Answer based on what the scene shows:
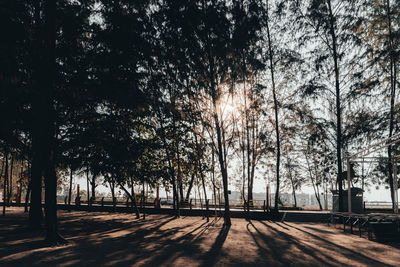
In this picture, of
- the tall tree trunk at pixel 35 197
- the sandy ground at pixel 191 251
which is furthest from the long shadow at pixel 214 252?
the tall tree trunk at pixel 35 197

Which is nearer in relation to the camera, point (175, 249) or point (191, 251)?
point (191, 251)

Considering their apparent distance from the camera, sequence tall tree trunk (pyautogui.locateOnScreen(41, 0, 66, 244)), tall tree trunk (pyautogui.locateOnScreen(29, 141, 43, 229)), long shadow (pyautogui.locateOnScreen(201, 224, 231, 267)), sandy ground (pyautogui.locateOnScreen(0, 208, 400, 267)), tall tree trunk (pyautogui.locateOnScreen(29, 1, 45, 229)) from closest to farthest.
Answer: sandy ground (pyautogui.locateOnScreen(0, 208, 400, 267)) → long shadow (pyautogui.locateOnScreen(201, 224, 231, 267)) → tall tree trunk (pyautogui.locateOnScreen(41, 0, 66, 244)) → tall tree trunk (pyautogui.locateOnScreen(29, 1, 45, 229)) → tall tree trunk (pyautogui.locateOnScreen(29, 141, 43, 229))

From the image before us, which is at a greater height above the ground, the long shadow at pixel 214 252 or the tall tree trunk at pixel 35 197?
the tall tree trunk at pixel 35 197

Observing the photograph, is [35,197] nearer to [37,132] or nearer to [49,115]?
[37,132]

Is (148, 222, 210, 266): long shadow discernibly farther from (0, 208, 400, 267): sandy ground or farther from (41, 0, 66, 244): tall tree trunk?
(41, 0, 66, 244): tall tree trunk

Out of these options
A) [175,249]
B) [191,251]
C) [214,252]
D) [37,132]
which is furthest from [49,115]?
[214,252]

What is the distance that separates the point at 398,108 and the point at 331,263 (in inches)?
561

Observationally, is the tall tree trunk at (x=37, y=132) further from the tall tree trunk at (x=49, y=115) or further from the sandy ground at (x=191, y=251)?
the sandy ground at (x=191, y=251)

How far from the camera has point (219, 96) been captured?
60.0 feet

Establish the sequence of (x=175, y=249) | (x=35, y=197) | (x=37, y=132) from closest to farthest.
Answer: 1. (x=175, y=249)
2. (x=37, y=132)
3. (x=35, y=197)

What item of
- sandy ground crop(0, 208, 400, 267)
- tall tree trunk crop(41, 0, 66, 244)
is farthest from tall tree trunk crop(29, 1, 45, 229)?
sandy ground crop(0, 208, 400, 267)

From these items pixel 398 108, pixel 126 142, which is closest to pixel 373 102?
pixel 398 108

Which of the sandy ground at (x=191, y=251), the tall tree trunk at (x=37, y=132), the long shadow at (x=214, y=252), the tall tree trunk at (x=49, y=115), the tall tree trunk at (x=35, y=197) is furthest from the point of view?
the tall tree trunk at (x=35, y=197)

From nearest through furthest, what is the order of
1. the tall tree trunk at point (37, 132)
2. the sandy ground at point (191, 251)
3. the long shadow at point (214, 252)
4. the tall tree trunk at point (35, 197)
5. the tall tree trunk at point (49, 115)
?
the sandy ground at point (191, 251) < the long shadow at point (214, 252) < the tall tree trunk at point (49, 115) < the tall tree trunk at point (37, 132) < the tall tree trunk at point (35, 197)
